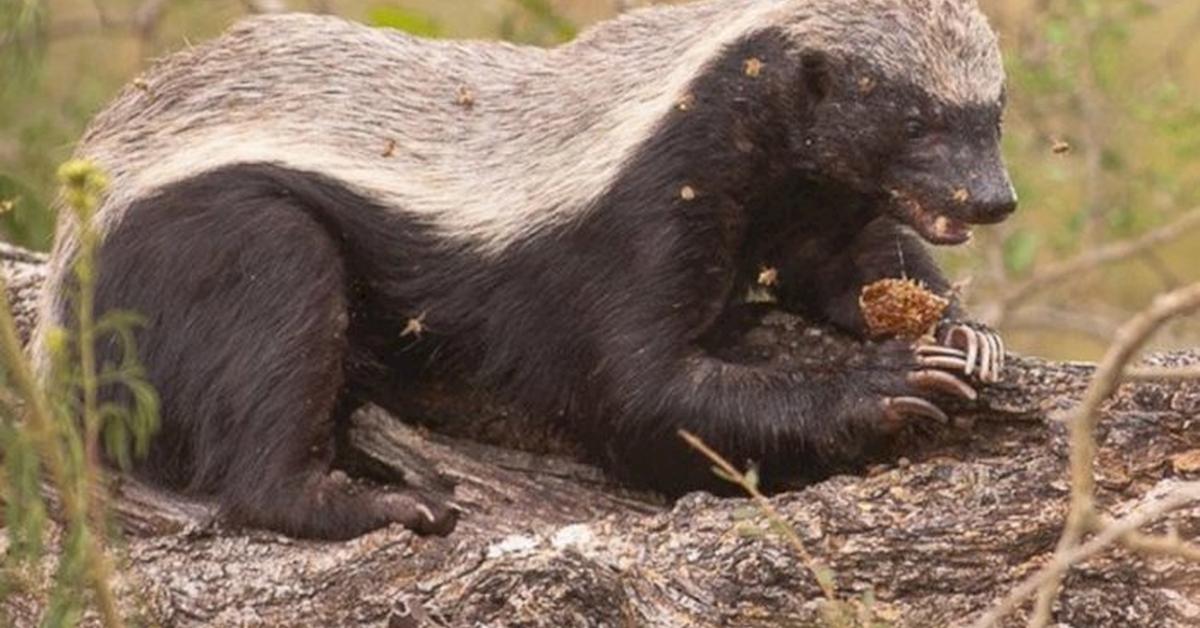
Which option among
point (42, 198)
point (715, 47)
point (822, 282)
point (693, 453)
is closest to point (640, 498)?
point (693, 453)

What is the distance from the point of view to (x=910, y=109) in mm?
5867

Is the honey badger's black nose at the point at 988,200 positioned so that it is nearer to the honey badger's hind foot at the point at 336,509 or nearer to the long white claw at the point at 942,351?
the long white claw at the point at 942,351

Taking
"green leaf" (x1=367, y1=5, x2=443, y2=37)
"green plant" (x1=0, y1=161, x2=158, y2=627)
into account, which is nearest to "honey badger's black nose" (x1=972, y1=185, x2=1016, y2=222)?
"green plant" (x1=0, y1=161, x2=158, y2=627)

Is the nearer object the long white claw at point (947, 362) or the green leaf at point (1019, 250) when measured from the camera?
the long white claw at point (947, 362)

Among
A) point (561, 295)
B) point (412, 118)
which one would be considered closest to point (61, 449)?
point (561, 295)

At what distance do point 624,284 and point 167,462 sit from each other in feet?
4.30

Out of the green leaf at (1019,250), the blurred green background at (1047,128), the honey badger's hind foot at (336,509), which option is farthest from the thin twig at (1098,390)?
the green leaf at (1019,250)

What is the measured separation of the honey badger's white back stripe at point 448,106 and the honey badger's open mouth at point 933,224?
35cm

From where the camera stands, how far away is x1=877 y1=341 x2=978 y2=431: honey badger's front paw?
553 centimetres

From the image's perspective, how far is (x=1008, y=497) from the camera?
5258mm

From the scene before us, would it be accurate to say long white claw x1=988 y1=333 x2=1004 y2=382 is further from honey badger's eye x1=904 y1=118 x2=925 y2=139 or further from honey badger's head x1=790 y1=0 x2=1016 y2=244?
honey badger's eye x1=904 y1=118 x2=925 y2=139

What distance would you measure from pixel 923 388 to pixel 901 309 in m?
0.34

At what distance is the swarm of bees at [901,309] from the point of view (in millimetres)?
5840

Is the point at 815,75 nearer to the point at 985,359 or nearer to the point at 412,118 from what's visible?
the point at 985,359
